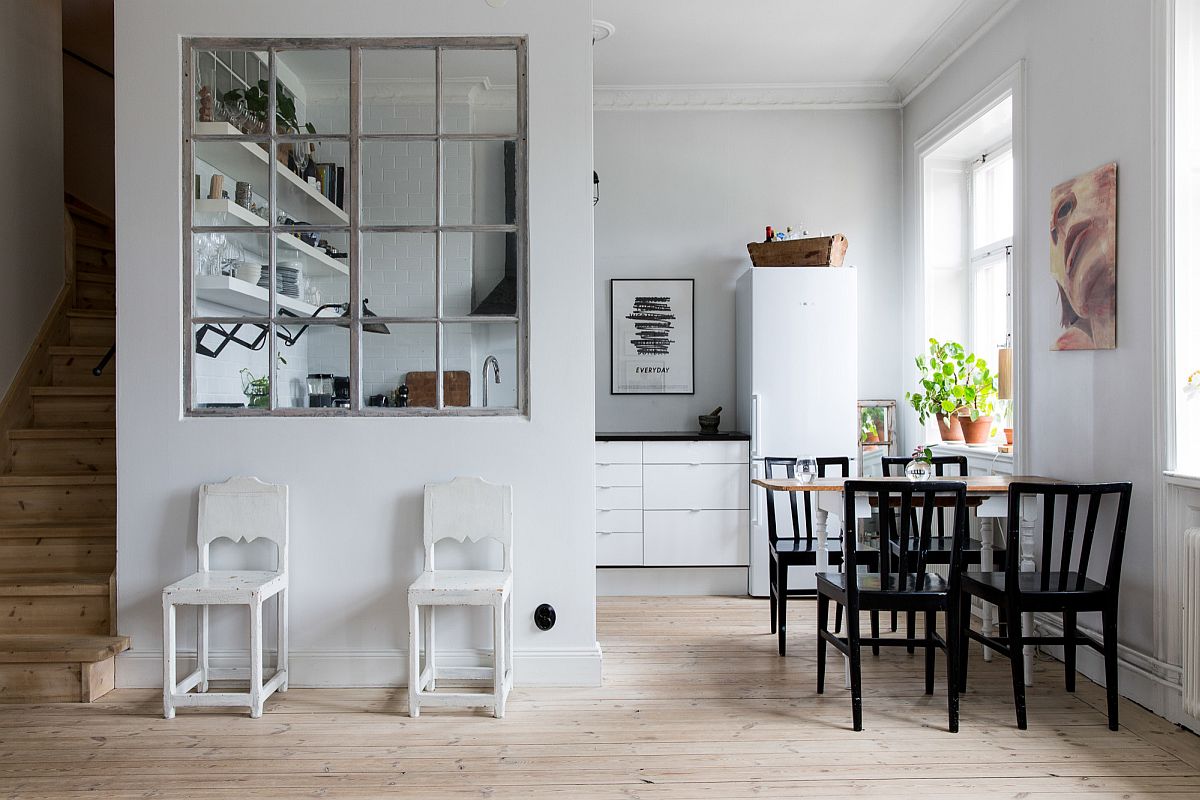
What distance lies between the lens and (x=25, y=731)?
2.90 meters

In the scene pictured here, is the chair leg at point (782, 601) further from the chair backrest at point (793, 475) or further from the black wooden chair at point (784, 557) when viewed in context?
the chair backrest at point (793, 475)

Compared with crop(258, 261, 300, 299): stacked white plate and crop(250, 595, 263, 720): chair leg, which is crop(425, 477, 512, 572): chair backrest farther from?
crop(258, 261, 300, 299): stacked white plate

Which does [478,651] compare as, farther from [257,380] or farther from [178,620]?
[257,380]

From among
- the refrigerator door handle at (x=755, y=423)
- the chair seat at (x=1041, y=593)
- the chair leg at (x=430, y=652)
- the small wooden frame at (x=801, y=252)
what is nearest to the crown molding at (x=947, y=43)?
the small wooden frame at (x=801, y=252)

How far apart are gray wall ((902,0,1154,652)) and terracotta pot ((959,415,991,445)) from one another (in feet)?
1.80

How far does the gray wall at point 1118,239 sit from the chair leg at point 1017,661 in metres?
0.61

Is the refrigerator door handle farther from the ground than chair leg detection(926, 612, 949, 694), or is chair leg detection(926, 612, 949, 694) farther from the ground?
the refrigerator door handle

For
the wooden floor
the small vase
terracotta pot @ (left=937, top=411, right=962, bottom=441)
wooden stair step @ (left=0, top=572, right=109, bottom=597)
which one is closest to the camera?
the wooden floor

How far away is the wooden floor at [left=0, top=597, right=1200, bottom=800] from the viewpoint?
2.50m

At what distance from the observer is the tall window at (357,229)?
3.41 meters

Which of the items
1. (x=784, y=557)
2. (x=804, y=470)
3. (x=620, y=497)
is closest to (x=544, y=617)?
(x=784, y=557)

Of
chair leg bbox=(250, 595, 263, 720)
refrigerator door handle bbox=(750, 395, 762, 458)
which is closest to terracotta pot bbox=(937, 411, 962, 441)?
refrigerator door handle bbox=(750, 395, 762, 458)

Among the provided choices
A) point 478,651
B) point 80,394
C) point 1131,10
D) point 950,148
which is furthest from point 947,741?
point 80,394

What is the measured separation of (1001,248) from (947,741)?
2900 millimetres
